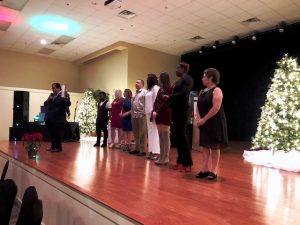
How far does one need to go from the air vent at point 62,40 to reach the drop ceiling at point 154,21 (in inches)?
5.6

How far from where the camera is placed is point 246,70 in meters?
9.62

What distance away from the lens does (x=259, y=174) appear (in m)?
4.04

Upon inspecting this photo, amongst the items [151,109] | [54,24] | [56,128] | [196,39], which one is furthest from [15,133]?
[196,39]

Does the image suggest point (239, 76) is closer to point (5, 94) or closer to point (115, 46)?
point (115, 46)

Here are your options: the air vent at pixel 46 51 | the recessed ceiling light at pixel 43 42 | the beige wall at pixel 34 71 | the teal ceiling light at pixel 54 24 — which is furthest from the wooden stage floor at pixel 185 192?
the beige wall at pixel 34 71

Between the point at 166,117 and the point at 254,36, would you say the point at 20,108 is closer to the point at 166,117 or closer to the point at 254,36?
the point at 166,117

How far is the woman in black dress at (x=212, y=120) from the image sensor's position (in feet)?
10.4

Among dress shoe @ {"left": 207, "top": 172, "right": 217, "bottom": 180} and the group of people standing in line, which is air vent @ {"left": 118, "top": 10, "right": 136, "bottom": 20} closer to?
the group of people standing in line

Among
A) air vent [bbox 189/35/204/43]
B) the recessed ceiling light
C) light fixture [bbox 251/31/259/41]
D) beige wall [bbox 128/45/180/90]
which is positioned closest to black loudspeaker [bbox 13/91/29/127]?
the recessed ceiling light

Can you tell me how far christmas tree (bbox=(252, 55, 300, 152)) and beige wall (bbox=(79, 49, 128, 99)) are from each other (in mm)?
5564

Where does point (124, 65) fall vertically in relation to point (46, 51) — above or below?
below

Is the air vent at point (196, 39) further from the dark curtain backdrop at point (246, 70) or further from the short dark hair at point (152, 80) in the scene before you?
the short dark hair at point (152, 80)

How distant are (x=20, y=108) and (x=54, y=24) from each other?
123 inches

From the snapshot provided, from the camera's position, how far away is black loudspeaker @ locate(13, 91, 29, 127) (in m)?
9.45
